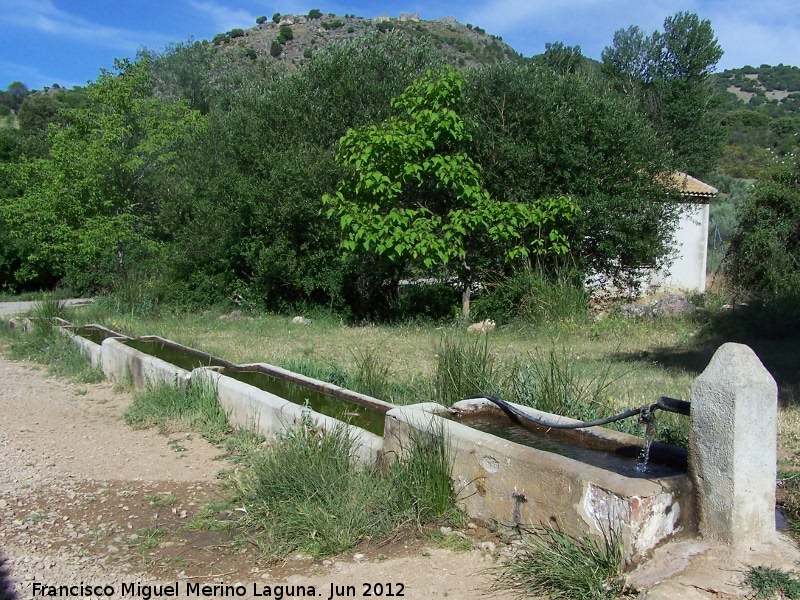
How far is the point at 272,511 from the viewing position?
4422 mm

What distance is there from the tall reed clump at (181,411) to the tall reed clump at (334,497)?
1.97 meters

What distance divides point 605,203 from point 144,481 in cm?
1003

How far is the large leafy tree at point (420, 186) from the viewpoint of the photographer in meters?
11.9

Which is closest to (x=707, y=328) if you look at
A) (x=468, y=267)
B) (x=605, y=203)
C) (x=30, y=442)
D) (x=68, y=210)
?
(x=605, y=203)

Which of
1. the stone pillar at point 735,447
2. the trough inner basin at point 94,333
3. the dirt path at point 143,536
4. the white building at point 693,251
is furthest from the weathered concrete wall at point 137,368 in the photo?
the white building at point 693,251

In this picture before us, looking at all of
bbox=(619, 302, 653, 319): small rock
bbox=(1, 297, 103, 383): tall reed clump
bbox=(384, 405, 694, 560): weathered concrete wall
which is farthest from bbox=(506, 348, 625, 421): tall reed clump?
bbox=(619, 302, 653, 319): small rock

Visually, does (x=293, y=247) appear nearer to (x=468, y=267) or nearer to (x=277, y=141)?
(x=277, y=141)

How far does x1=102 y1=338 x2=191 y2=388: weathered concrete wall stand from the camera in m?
7.45

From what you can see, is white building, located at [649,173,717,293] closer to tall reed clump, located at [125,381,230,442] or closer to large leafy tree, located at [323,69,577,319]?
large leafy tree, located at [323,69,577,319]

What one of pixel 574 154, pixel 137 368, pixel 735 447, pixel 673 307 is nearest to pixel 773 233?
pixel 673 307

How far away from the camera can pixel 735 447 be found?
3350 millimetres

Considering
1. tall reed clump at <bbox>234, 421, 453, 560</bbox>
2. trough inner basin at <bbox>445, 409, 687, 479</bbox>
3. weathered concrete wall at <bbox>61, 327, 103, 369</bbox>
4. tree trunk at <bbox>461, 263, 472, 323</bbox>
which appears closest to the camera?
trough inner basin at <bbox>445, 409, 687, 479</bbox>

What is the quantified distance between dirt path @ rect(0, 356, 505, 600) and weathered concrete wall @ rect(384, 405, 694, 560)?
0.31m

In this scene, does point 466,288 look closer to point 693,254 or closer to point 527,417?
point 527,417
